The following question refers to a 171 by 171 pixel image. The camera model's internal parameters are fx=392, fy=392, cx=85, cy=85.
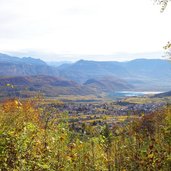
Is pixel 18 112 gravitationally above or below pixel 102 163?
above

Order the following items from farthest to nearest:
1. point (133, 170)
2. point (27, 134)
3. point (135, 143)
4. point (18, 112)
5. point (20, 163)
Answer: point (135, 143) < point (133, 170) < point (18, 112) < point (27, 134) < point (20, 163)

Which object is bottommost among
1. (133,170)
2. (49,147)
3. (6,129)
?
(133,170)

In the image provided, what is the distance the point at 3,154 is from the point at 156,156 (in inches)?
225

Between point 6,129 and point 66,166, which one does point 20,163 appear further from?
point 66,166

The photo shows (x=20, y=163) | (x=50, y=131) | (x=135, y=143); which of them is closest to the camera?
(x=20, y=163)

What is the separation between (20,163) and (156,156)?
5486mm

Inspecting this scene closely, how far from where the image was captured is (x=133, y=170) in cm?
1277

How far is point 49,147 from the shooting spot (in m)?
10.4

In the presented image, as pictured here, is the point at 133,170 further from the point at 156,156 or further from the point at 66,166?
the point at 66,166

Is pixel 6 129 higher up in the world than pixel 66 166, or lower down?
higher up

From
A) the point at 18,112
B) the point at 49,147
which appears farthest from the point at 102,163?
the point at 18,112

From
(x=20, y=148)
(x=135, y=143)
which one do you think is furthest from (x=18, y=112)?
(x=135, y=143)

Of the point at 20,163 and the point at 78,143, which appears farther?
the point at 78,143

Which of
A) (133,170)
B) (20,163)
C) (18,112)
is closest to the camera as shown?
(20,163)
